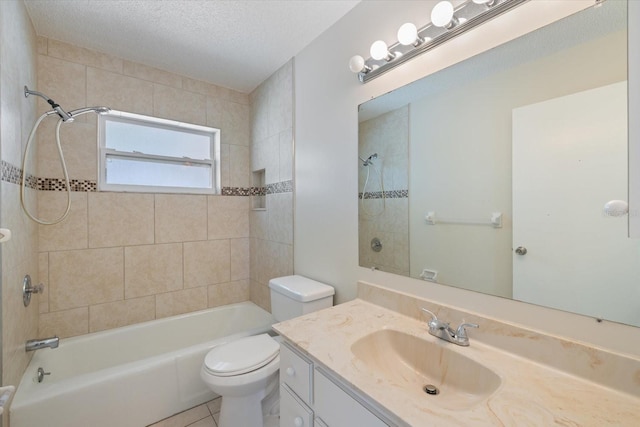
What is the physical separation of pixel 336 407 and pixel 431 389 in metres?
0.37

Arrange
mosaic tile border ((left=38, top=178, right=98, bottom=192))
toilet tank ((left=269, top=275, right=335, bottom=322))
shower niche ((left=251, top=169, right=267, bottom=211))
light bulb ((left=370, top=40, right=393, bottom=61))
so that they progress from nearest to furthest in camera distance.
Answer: light bulb ((left=370, top=40, right=393, bottom=61))
toilet tank ((left=269, top=275, right=335, bottom=322))
mosaic tile border ((left=38, top=178, right=98, bottom=192))
shower niche ((left=251, top=169, right=267, bottom=211))

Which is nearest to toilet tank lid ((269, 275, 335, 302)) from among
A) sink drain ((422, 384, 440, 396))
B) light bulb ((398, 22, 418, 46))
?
sink drain ((422, 384, 440, 396))

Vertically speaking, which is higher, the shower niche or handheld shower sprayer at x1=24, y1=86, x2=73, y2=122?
handheld shower sprayer at x1=24, y1=86, x2=73, y2=122

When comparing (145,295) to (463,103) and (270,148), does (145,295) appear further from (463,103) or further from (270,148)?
(463,103)

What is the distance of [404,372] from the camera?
101 centimetres

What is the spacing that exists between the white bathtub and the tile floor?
38 millimetres

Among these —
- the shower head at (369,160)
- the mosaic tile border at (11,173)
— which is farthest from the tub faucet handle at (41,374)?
the shower head at (369,160)

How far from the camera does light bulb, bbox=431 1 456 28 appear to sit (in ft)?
3.23

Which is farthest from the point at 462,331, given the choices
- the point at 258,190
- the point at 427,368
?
the point at 258,190

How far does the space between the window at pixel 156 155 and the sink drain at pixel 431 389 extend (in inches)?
90.4

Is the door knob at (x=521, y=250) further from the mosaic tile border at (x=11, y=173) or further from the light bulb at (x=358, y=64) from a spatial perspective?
the mosaic tile border at (x=11, y=173)

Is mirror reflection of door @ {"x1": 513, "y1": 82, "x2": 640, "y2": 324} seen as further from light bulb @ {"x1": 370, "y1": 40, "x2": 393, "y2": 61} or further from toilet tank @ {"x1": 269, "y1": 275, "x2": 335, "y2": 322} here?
toilet tank @ {"x1": 269, "y1": 275, "x2": 335, "y2": 322}

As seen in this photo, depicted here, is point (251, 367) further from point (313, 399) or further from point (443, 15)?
point (443, 15)

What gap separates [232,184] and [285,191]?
29.7 inches
